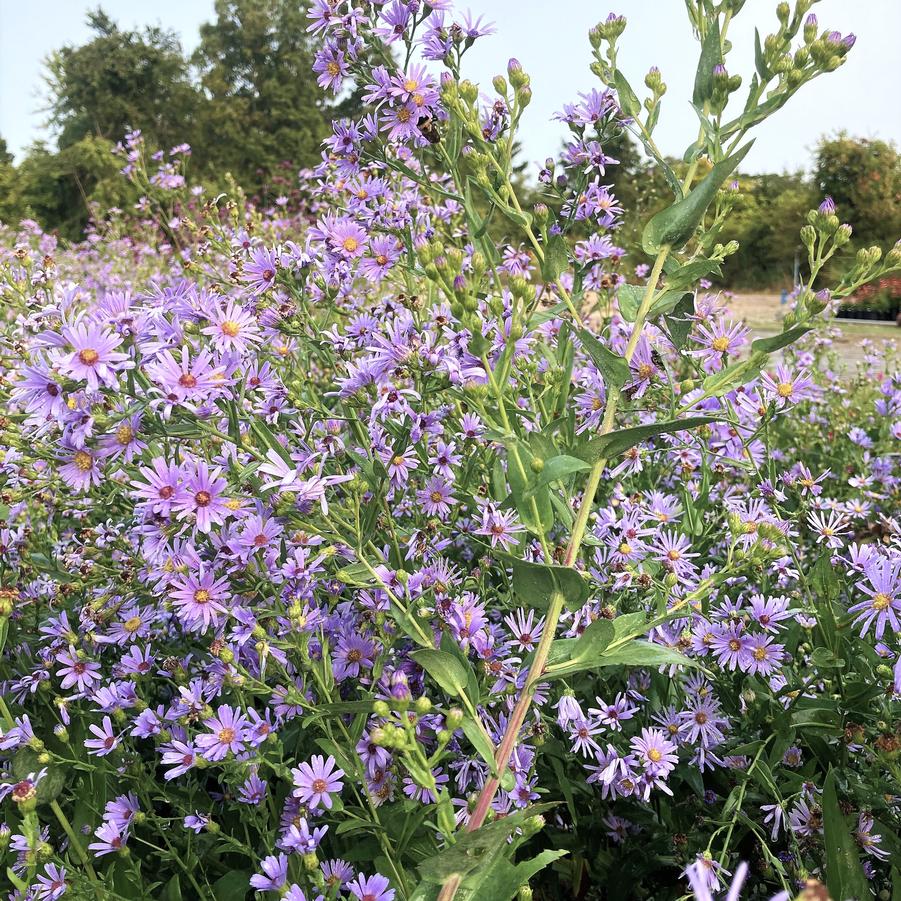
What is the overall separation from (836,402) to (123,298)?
3.46 meters

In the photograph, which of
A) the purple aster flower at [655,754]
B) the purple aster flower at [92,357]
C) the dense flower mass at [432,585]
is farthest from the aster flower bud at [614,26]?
the purple aster flower at [655,754]

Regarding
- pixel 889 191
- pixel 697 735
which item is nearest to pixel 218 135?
pixel 889 191

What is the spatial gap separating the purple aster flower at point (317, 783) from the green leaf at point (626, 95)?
3.88ft

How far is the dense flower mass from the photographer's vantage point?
3.60ft

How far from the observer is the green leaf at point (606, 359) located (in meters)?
1.04

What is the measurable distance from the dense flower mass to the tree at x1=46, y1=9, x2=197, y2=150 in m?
30.3

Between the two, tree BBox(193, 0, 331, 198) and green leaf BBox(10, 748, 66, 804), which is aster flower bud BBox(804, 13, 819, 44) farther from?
tree BBox(193, 0, 331, 198)

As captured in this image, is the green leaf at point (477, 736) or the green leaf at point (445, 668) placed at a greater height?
the green leaf at point (445, 668)

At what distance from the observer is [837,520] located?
190 cm

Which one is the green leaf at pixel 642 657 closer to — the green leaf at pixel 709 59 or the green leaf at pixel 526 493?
the green leaf at pixel 526 493

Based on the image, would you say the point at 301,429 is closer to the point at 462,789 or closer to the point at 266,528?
the point at 266,528

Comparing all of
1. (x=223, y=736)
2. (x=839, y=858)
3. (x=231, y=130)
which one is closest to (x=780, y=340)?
(x=839, y=858)

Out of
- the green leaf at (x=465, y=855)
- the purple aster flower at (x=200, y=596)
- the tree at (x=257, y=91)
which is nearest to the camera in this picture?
the green leaf at (x=465, y=855)

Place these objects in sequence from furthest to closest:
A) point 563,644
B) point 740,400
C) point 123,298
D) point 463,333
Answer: point 740,400, point 463,333, point 123,298, point 563,644
